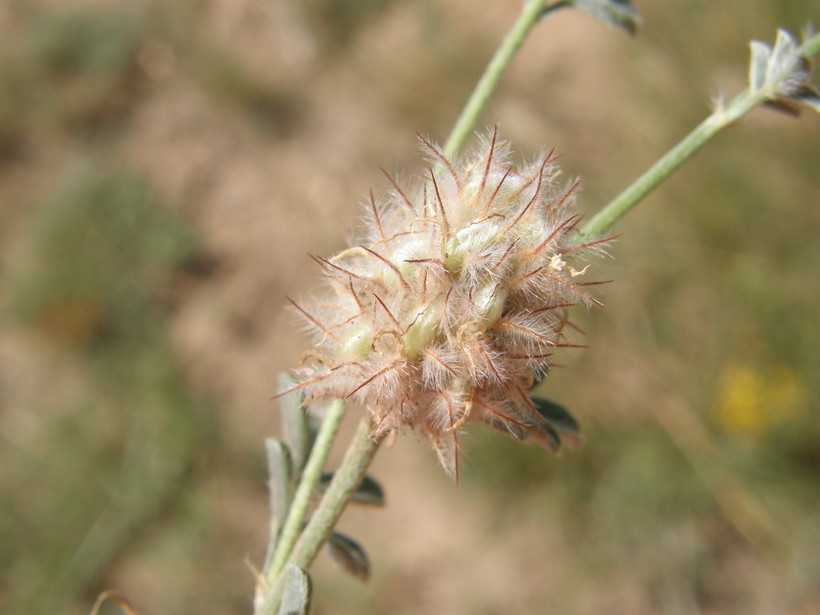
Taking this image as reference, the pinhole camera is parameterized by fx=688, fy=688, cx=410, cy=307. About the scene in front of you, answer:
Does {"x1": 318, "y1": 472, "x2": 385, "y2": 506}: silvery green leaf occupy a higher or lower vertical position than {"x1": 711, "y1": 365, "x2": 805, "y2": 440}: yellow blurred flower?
lower

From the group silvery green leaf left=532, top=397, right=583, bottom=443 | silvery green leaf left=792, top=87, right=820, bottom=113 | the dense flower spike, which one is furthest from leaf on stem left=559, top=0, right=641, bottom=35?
silvery green leaf left=532, top=397, right=583, bottom=443

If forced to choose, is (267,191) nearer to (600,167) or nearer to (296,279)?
(296,279)

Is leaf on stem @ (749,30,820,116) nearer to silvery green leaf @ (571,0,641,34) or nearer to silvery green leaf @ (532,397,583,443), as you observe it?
silvery green leaf @ (571,0,641,34)

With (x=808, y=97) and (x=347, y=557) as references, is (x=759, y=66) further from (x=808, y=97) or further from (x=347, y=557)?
(x=347, y=557)

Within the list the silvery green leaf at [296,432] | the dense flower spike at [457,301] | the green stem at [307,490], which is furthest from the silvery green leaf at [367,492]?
the dense flower spike at [457,301]

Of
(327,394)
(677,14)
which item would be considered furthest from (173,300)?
(327,394)
